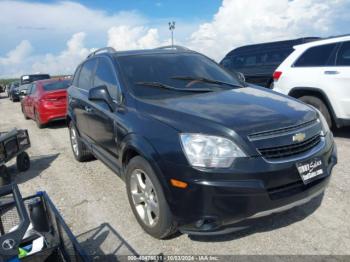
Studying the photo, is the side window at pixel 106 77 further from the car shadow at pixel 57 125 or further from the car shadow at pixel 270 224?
A: the car shadow at pixel 57 125

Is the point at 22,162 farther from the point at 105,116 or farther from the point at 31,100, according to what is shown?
the point at 31,100

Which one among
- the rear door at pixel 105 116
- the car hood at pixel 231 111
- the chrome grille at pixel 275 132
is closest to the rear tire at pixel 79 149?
the rear door at pixel 105 116

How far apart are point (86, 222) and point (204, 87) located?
A: 198 centimetres

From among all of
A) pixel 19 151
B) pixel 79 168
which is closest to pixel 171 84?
pixel 79 168

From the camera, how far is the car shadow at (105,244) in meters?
3.00

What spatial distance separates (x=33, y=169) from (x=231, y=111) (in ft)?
13.8

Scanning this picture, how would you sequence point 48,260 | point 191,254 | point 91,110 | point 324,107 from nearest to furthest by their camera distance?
point 48,260 → point 191,254 → point 91,110 → point 324,107

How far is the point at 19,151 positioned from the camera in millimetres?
5449

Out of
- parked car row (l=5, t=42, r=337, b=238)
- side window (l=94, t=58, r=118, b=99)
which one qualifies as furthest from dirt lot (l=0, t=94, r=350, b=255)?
side window (l=94, t=58, r=118, b=99)

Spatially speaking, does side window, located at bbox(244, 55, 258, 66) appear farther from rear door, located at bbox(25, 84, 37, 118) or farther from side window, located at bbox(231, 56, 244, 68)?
rear door, located at bbox(25, 84, 37, 118)

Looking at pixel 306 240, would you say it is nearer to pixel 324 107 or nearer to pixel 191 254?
pixel 191 254

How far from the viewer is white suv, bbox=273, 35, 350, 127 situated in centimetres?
577

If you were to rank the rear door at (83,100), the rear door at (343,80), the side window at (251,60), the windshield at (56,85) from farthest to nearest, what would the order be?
1. the side window at (251,60)
2. the windshield at (56,85)
3. the rear door at (343,80)
4. the rear door at (83,100)

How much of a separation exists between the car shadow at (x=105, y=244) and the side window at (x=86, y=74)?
7.53 feet
